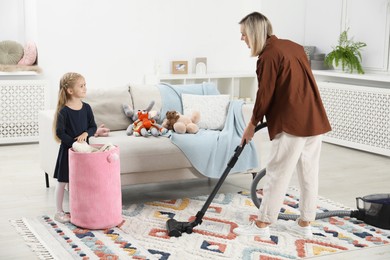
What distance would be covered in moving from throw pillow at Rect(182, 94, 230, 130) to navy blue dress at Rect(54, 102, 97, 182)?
1077 millimetres

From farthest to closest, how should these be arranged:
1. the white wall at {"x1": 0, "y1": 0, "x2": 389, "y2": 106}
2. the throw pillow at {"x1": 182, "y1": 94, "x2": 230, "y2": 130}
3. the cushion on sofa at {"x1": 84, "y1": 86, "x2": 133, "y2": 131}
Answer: the white wall at {"x1": 0, "y1": 0, "x2": 389, "y2": 106}, the throw pillow at {"x1": 182, "y1": 94, "x2": 230, "y2": 130}, the cushion on sofa at {"x1": 84, "y1": 86, "x2": 133, "y2": 131}

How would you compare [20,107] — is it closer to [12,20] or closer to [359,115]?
[12,20]

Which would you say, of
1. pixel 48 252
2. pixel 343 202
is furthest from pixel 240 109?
pixel 48 252

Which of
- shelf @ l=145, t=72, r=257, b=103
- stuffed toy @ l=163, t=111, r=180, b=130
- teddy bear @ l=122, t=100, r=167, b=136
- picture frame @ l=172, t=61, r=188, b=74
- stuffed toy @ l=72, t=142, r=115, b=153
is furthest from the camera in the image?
picture frame @ l=172, t=61, r=188, b=74

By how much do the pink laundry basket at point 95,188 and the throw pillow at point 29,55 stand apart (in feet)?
9.71

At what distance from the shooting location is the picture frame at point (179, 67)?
273 inches

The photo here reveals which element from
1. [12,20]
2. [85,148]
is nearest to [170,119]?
[85,148]

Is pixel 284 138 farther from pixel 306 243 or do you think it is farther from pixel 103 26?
pixel 103 26

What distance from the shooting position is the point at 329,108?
6.67m

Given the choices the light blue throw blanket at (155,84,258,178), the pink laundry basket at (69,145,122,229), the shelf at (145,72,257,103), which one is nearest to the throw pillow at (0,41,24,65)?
the shelf at (145,72,257,103)

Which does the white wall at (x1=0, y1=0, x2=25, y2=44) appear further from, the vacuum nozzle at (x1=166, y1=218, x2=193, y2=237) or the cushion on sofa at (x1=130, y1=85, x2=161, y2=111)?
the vacuum nozzle at (x1=166, y1=218, x2=193, y2=237)

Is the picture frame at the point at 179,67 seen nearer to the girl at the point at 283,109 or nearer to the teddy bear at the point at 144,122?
the teddy bear at the point at 144,122

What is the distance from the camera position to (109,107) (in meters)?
4.83

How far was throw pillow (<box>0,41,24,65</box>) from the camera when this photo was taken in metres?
6.43
